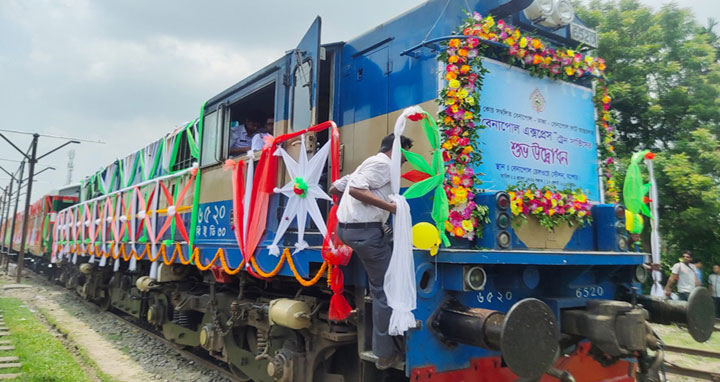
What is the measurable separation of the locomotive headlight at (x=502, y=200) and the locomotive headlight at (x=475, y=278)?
0.52m

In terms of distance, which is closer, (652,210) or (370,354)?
(370,354)

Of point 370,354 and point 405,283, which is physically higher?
point 405,283

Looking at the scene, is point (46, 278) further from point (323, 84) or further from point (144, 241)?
point (323, 84)

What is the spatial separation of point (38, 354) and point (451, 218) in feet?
20.0

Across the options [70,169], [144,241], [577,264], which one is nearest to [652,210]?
[577,264]

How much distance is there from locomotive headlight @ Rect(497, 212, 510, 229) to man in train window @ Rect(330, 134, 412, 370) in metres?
0.86

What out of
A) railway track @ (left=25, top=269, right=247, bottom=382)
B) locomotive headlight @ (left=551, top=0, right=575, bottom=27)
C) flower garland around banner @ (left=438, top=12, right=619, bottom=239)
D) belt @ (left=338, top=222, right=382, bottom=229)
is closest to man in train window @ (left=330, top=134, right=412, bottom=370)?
belt @ (left=338, top=222, right=382, bottom=229)

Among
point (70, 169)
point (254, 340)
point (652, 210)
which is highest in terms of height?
point (70, 169)

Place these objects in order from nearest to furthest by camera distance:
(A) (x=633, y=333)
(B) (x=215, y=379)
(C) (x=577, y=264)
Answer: (A) (x=633, y=333) → (C) (x=577, y=264) → (B) (x=215, y=379)

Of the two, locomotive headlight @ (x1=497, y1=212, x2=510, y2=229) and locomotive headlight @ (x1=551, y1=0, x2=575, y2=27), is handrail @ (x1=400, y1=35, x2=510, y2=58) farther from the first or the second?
locomotive headlight @ (x1=497, y1=212, x2=510, y2=229)

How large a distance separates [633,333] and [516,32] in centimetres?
246

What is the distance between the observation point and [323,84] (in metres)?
4.98

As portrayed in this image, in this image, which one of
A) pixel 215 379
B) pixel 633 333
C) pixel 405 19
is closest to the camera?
pixel 633 333

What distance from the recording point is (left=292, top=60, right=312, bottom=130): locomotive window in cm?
439
